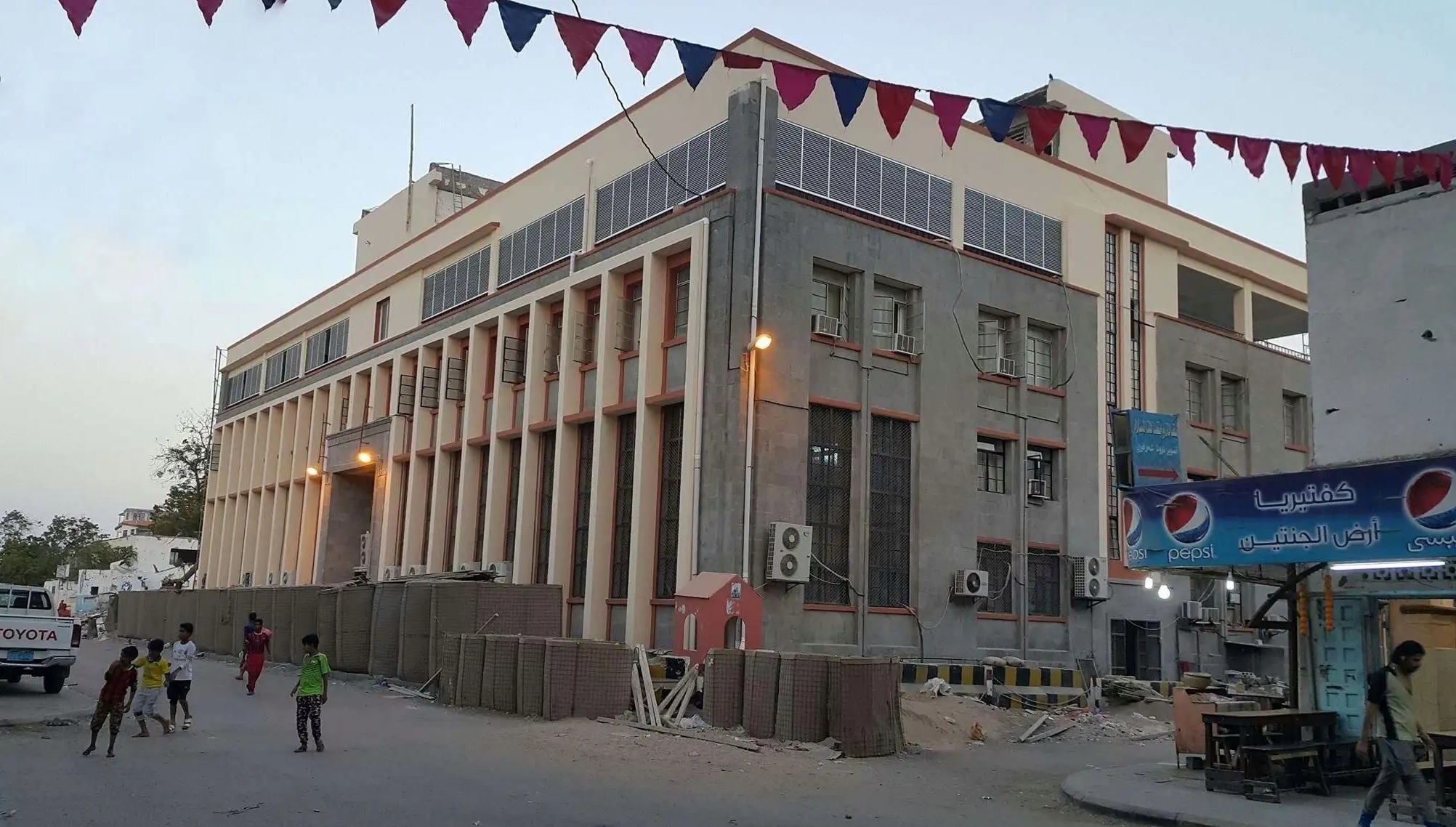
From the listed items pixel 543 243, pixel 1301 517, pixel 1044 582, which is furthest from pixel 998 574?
pixel 1301 517

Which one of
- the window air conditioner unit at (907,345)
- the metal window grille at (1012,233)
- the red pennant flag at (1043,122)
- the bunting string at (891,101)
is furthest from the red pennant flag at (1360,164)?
the metal window grille at (1012,233)

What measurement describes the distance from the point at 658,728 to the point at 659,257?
11.2 meters

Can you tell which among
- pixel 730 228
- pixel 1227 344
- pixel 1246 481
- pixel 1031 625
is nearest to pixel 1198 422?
pixel 1227 344

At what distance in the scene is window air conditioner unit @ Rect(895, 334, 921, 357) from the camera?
2494cm

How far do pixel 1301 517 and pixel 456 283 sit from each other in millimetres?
25750

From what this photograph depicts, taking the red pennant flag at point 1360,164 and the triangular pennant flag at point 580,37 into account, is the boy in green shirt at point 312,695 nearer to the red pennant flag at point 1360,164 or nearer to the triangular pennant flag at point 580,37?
the triangular pennant flag at point 580,37

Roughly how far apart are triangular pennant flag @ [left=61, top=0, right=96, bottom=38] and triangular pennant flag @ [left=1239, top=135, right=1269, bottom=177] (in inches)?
394

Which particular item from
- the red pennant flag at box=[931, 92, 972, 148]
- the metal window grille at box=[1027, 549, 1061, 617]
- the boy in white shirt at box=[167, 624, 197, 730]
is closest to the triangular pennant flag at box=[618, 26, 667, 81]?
the red pennant flag at box=[931, 92, 972, 148]

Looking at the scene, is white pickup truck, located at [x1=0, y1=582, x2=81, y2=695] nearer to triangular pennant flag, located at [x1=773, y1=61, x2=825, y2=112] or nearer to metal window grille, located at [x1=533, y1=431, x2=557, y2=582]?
metal window grille, located at [x1=533, y1=431, x2=557, y2=582]

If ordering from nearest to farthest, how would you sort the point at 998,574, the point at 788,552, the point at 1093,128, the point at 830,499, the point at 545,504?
the point at 1093,128 < the point at 788,552 < the point at 830,499 < the point at 998,574 < the point at 545,504

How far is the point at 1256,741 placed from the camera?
12789 mm

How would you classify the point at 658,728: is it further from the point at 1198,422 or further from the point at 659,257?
the point at 1198,422

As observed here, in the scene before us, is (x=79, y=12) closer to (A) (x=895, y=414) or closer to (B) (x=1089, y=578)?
(A) (x=895, y=414)

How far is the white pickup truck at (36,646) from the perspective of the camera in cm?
2011
